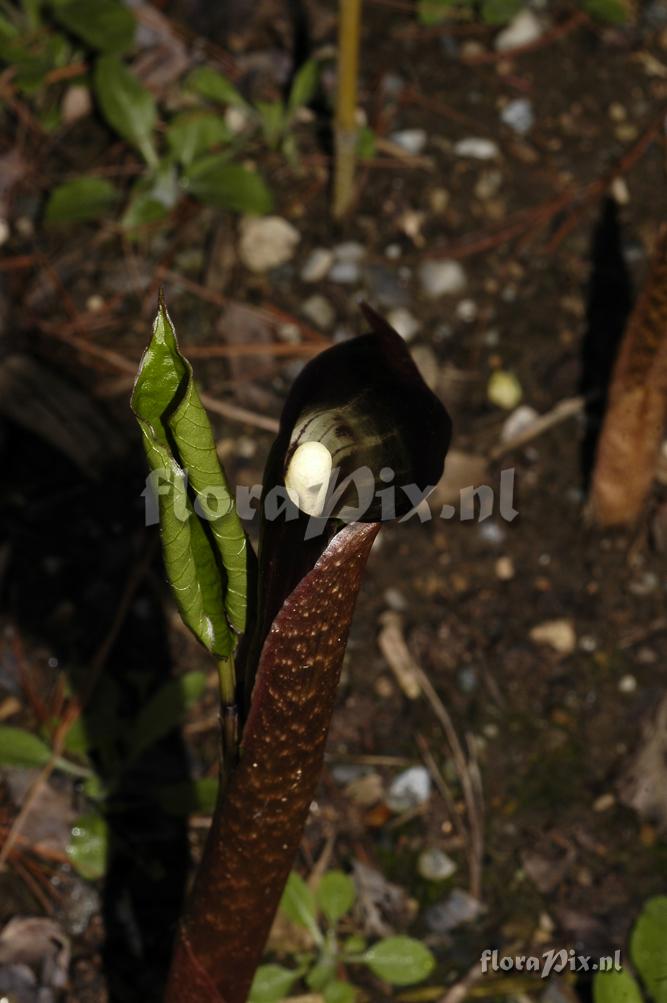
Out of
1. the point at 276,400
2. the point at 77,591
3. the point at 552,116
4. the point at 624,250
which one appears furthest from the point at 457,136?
the point at 77,591

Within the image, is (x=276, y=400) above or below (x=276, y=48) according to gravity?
below

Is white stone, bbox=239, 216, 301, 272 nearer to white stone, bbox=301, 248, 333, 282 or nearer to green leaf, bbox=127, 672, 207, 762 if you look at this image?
white stone, bbox=301, 248, 333, 282

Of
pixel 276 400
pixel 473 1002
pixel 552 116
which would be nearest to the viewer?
pixel 473 1002

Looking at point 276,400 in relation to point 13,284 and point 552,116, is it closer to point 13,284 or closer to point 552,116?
point 13,284

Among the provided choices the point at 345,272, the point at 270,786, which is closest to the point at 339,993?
the point at 270,786

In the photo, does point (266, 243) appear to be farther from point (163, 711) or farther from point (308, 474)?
point (308, 474)

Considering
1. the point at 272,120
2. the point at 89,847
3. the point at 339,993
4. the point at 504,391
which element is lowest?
the point at 339,993
